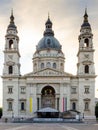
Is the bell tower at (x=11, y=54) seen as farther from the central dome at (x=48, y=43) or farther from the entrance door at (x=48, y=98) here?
the central dome at (x=48, y=43)

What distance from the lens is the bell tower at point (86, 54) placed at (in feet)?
296

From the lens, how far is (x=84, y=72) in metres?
90.2

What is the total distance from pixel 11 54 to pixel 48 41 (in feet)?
57.0

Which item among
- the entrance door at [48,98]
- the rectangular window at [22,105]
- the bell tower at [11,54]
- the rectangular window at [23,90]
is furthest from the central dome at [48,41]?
the rectangular window at [22,105]

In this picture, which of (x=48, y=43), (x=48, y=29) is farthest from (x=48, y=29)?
(x=48, y=43)

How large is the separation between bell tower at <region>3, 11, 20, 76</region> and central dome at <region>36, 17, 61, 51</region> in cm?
1325

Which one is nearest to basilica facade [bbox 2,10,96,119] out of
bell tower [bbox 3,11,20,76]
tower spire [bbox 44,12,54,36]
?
bell tower [bbox 3,11,20,76]

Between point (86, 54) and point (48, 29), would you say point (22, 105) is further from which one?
point (48, 29)

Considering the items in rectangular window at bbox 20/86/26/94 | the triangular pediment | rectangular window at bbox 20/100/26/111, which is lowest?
rectangular window at bbox 20/100/26/111

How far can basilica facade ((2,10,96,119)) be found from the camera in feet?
290

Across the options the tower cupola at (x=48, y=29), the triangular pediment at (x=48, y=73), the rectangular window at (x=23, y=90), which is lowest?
the rectangular window at (x=23, y=90)

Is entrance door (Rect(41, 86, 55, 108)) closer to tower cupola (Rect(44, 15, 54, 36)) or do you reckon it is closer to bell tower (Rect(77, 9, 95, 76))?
bell tower (Rect(77, 9, 95, 76))

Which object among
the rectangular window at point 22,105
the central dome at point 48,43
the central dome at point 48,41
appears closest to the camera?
the rectangular window at point 22,105

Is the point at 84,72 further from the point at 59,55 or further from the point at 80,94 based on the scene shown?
the point at 59,55
